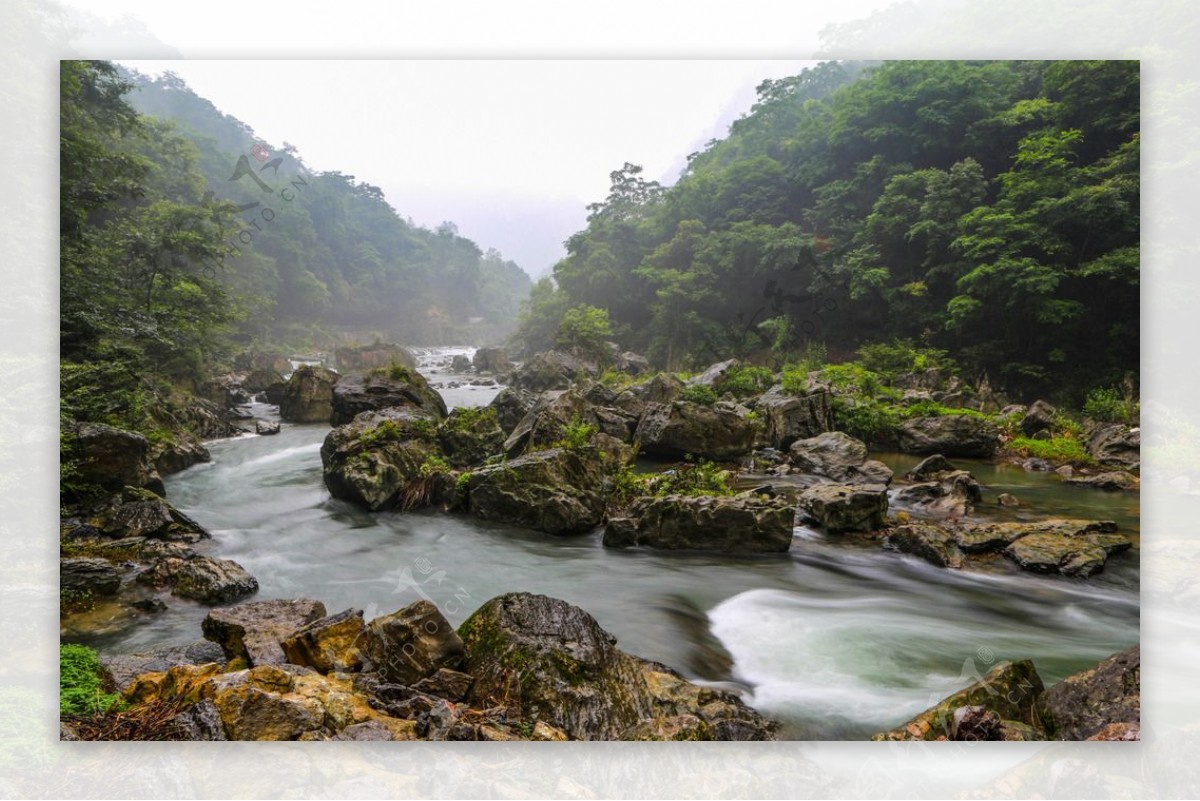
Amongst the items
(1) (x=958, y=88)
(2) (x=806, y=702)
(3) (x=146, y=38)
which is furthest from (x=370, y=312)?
(1) (x=958, y=88)

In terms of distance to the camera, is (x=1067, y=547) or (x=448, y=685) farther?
(x=1067, y=547)

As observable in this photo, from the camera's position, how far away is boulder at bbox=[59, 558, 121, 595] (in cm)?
410

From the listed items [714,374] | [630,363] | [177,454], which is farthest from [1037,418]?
[177,454]

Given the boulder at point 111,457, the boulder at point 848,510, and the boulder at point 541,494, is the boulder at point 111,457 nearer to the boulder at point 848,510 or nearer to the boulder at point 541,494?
the boulder at point 541,494

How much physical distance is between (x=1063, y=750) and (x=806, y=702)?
1337 mm

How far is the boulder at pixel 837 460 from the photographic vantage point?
821 centimetres

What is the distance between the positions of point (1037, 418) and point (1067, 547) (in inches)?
89.8

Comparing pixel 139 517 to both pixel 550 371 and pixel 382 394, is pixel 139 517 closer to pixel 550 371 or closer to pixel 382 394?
pixel 382 394

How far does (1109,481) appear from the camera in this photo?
18.5 feet

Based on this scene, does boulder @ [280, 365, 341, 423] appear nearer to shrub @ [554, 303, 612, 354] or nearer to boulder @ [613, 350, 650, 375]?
shrub @ [554, 303, 612, 354]

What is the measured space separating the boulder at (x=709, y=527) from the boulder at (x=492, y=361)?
2.05 m

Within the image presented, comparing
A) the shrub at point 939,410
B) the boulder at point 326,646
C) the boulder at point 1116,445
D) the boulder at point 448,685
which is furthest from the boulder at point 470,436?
the boulder at point 1116,445

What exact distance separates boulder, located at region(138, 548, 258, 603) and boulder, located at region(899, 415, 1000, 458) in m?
7.92

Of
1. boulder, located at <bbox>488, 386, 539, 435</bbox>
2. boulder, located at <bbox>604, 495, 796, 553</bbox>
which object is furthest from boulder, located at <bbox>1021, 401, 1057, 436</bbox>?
boulder, located at <bbox>488, 386, 539, 435</bbox>
